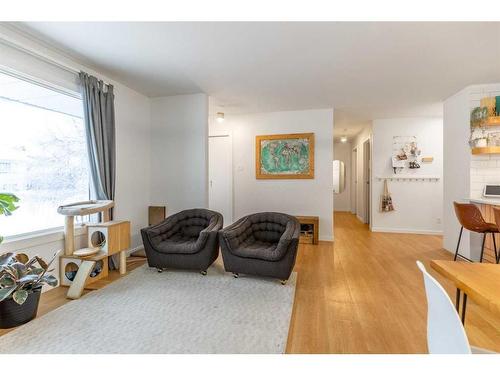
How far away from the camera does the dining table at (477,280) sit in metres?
0.92

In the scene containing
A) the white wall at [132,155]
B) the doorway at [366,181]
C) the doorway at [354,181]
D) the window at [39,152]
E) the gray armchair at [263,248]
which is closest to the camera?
the window at [39,152]

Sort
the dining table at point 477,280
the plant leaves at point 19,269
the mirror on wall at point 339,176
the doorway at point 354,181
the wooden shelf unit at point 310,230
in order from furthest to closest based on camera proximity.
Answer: the mirror on wall at point 339,176
the doorway at point 354,181
the wooden shelf unit at point 310,230
the plant leaves at point 19,269
the dining table at point 477,280

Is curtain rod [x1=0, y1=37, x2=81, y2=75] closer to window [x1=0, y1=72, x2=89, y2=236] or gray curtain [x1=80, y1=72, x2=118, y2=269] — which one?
gray curtain [x1=80, y1=72, x2=118, y2=269]

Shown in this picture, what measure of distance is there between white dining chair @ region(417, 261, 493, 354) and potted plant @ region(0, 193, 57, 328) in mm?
2539

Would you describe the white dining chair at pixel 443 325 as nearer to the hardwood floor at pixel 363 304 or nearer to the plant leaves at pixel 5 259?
the hardwood floor at pixel 363 304

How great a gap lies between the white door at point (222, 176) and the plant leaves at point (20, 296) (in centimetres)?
348

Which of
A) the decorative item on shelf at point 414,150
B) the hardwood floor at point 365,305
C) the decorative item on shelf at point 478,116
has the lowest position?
the hardwood floor at point 365,305

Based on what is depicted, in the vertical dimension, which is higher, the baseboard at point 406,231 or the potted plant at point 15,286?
the potted plant at point 15,286

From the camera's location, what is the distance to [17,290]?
1.81 meters

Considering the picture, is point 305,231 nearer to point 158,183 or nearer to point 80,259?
point 158,183

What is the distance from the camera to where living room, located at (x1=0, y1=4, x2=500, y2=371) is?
5.70 feet

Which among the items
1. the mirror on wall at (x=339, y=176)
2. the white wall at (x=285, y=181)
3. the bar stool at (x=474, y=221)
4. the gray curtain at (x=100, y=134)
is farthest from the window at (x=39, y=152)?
the mirror on wall at (x=339, y=176)

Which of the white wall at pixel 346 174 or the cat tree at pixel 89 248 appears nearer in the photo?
the cat tree at pixel 89 248

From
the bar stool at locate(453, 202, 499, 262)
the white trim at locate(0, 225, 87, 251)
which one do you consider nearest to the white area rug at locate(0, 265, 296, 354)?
the white trim at locate(0, 225, 87, 251)
